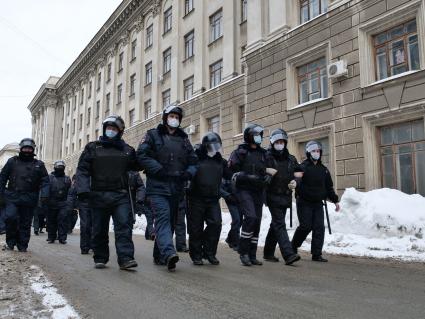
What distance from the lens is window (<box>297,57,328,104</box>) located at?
15219mm

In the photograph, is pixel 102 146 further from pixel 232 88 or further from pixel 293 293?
pixel 232 88

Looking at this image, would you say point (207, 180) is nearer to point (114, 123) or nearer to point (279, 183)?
point (279, 183)

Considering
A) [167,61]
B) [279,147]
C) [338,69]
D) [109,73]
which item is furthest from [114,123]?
[109,73]

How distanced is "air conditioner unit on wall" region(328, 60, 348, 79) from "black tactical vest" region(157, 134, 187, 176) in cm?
918

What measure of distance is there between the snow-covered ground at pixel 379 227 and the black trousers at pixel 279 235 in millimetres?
2012

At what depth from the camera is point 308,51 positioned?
1534 cm

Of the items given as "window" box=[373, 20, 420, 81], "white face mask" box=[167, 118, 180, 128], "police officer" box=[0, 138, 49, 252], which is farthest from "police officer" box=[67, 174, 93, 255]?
"window" box=[373, 20, 420, 81]

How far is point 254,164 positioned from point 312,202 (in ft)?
4.54

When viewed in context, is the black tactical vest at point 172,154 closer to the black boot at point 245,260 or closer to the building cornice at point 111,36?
the black boot at point 245,260

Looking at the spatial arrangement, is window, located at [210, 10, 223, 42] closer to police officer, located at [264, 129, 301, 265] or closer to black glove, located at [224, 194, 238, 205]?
black glove, located at [224, 194, 238, 205]

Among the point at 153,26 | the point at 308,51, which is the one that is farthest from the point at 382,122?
the point at 153,26

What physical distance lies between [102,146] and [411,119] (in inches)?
368

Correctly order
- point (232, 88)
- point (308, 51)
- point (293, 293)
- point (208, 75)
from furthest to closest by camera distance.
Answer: point (208, 75)
point (232, 88)
point (308, 51)
point (293, 293)

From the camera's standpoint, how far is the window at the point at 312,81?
49.9ft
